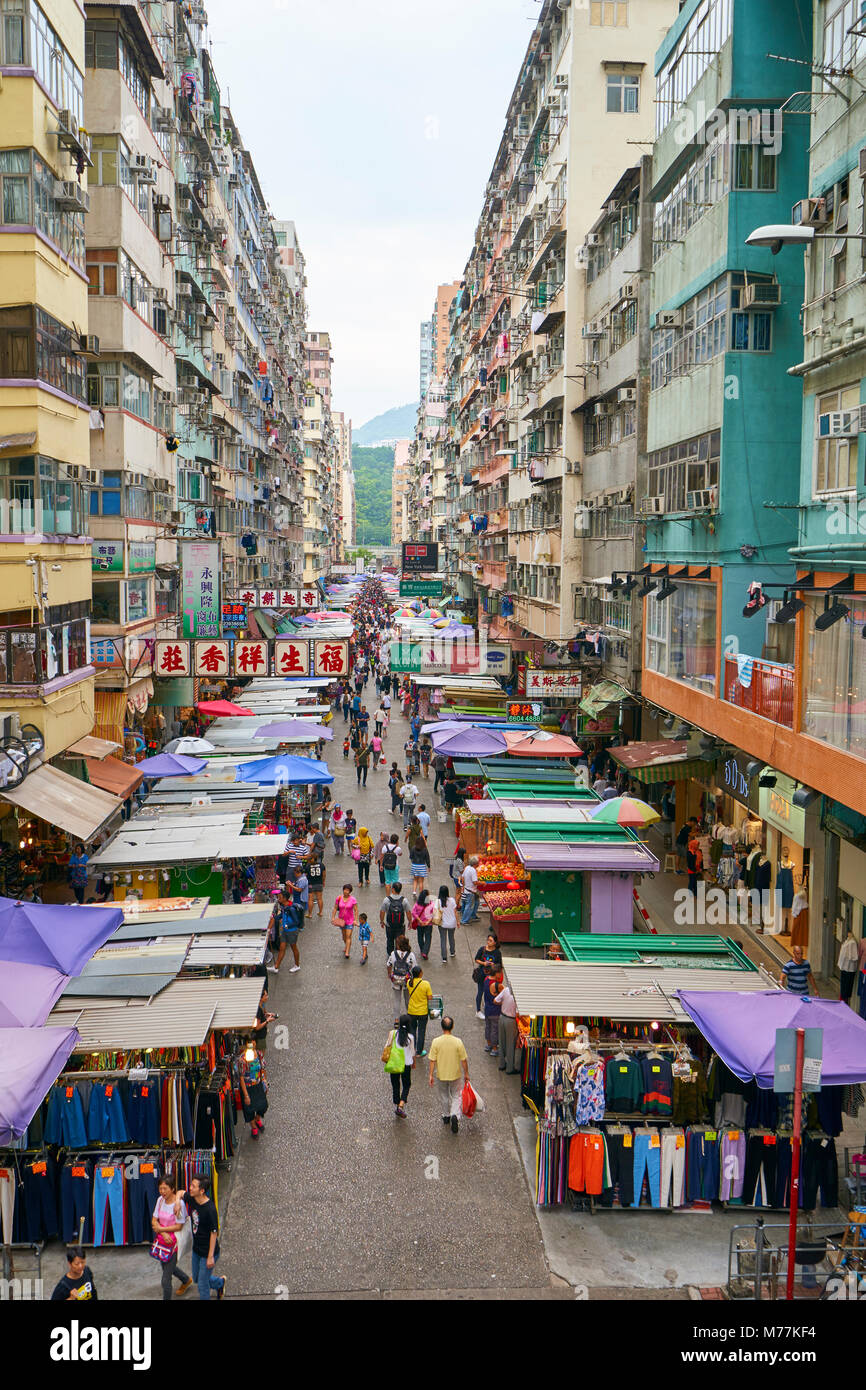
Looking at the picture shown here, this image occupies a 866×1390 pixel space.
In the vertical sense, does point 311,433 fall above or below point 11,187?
above

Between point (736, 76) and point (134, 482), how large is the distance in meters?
15.4

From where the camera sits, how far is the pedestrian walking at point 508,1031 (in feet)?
47.0

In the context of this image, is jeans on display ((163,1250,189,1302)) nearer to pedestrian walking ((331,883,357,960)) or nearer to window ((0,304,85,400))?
pedestrian walking ((331,883,357,960))

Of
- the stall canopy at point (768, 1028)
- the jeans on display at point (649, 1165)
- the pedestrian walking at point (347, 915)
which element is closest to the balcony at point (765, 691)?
the stall canopy at point (768, 1028)

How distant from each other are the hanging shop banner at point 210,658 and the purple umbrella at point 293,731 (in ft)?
6.37

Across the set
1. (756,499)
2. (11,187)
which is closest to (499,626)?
(756,499)

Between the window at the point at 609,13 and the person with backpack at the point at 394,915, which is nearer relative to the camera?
the person with backpack at the point at 394,915

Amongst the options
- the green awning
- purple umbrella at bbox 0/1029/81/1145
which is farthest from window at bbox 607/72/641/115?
purple umbrella at bbox 0/1029/81/1145

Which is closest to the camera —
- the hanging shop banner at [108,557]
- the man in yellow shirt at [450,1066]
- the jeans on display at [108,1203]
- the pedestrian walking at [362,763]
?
the jeans on display at [108,1203]

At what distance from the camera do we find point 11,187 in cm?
1852

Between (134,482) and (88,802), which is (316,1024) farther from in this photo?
(134,482)

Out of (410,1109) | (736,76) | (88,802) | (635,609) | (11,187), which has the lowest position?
(410,1109)

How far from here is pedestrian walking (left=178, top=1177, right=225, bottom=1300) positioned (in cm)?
952

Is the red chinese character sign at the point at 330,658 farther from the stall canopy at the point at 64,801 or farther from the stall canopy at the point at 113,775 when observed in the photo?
the stall canopy at the point at 64,801
